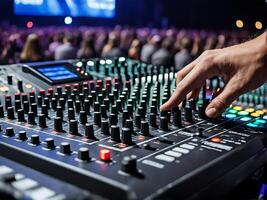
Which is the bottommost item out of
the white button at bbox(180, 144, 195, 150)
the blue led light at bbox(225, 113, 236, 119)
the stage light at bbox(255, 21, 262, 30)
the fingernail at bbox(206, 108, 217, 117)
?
the white button at bbox(180, 144, 195, 150)

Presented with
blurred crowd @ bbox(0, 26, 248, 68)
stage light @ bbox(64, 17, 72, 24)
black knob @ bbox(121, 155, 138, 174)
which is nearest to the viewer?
black knob @ bbox(121, 155, 138, 174)

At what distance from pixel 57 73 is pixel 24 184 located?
0.99 metres

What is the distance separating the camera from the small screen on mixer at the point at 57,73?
1.60 m

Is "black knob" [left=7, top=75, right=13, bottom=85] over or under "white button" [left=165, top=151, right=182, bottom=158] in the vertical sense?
over

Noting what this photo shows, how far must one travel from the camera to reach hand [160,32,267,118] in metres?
1.08

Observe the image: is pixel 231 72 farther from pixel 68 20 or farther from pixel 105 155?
pixel 68 20

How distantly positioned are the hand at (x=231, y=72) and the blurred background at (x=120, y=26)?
13.9 inches

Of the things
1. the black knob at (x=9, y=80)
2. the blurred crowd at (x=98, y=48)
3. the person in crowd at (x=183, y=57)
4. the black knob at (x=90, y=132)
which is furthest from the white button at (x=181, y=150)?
the blurred crowd at (x=98, y=48)

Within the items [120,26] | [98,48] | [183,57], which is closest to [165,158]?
[183,57]

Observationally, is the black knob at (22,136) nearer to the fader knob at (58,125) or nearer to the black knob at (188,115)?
the fader knob at (58,125)

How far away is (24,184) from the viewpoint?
27.9 inches

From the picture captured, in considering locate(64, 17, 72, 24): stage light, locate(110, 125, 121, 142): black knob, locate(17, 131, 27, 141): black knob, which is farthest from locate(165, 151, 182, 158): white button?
locate(64, 17, 72, 24): stage light

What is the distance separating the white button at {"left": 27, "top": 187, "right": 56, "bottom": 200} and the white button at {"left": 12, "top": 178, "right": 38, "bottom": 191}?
0.02m

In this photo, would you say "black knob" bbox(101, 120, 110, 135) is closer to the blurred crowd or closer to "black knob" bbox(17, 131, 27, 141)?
"black knob" bbox(17, 131, 27, 141)
